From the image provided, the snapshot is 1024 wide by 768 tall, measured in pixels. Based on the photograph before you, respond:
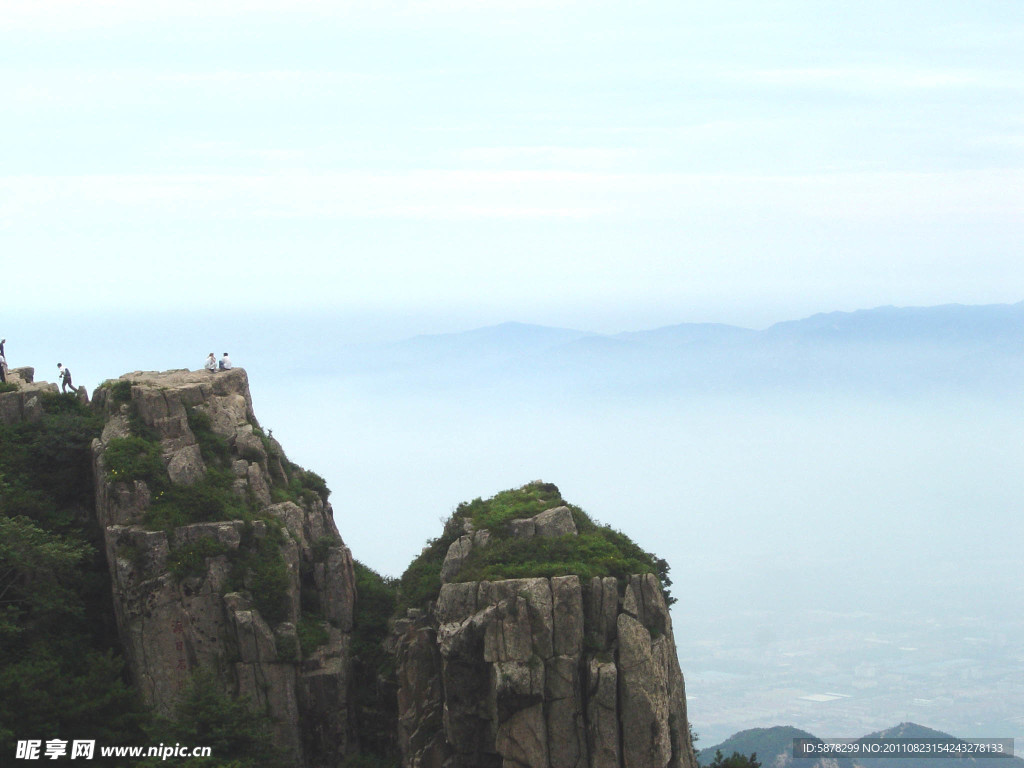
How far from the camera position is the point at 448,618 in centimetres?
4056

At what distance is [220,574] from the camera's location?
4400cm

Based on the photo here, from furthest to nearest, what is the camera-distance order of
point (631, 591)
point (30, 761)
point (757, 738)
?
point (757, 738) → point (631, 591) → point (30, 761)

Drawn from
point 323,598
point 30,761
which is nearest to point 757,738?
point 323,598

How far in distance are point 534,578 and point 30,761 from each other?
15.3 m

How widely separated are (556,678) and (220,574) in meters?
12.4

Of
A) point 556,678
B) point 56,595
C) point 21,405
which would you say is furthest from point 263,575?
point 21,405

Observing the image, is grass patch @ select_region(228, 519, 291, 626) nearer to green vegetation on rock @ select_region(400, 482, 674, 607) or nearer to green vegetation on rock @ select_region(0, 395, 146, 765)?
green vegetation on rock @ select_region(400, 482, 674, 607)

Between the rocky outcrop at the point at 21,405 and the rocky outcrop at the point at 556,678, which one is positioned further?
the rocky outcrop at the point at 21,405

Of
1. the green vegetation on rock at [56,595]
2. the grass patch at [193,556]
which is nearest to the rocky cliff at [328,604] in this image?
the grass patch at [193,556]

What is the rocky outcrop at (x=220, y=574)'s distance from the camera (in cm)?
4331

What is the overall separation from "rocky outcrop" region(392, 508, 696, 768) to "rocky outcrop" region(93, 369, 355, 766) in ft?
17.2

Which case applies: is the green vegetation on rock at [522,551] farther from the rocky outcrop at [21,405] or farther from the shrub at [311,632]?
the rocky outcrop at [21,405]

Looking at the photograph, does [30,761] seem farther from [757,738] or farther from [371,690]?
[757,738]

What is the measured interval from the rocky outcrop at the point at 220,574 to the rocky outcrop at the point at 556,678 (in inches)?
207
